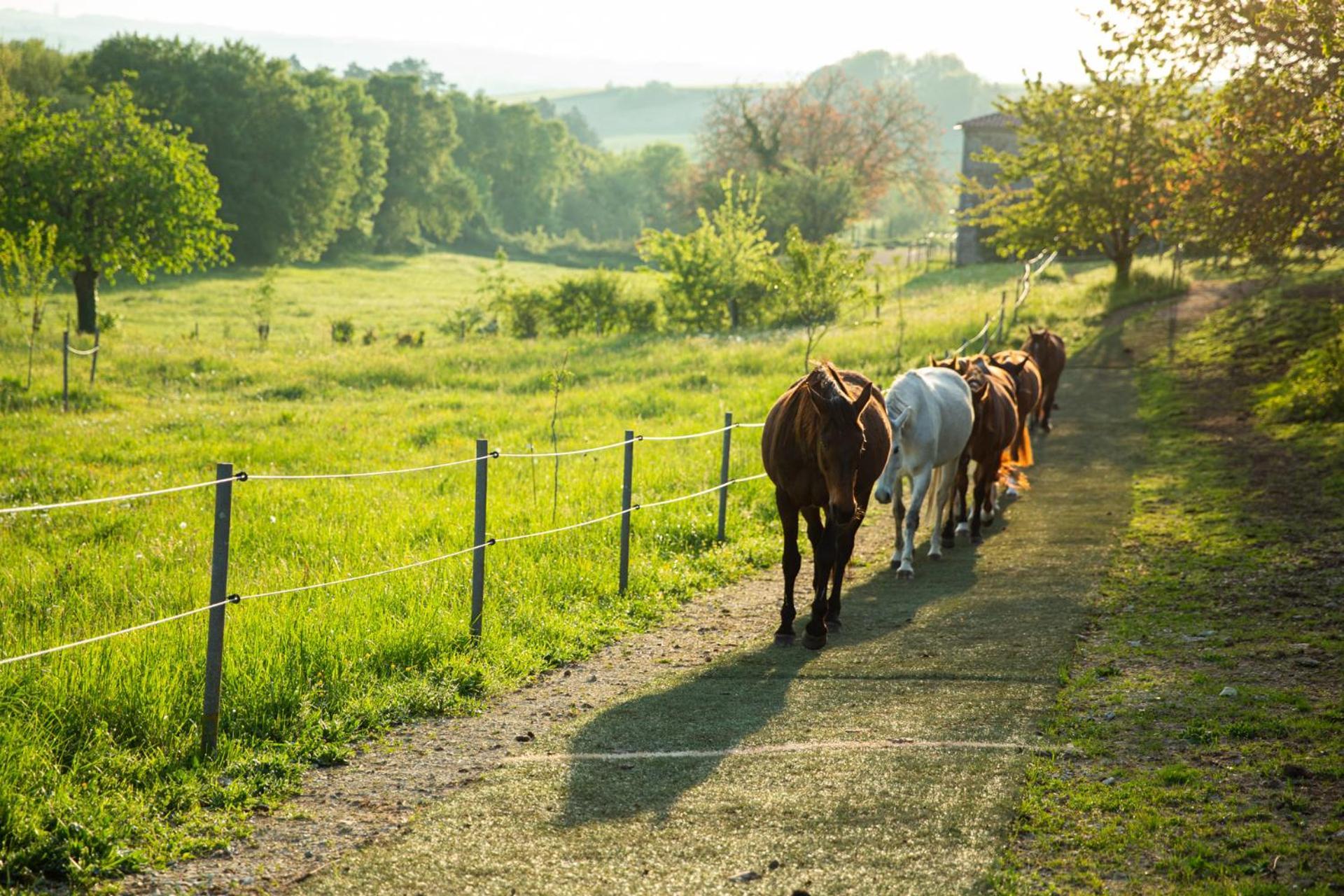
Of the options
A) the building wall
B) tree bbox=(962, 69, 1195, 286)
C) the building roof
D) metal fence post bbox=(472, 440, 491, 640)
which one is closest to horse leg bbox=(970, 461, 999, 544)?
metal fence post bbox=(472, 440, 491, 640)

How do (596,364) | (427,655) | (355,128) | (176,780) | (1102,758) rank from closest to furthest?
(176,780) → (1102,758) → (427,655) → (596,364) → (355,128)

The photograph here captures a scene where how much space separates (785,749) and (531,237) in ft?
311

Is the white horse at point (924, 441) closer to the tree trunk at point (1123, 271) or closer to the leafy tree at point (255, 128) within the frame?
the tree trunk at point (1123, 271)

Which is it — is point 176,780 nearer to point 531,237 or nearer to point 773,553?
point 773,553

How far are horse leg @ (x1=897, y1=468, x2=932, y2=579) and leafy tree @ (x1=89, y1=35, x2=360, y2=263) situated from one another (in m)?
57.6

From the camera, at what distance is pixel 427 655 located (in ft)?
25.1

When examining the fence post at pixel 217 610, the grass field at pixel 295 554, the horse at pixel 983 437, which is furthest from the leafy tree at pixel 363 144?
the fence post at pixel 217 610

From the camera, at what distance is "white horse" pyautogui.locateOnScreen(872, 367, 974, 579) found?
10.5m

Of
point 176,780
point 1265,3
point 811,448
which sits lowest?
point 176,780

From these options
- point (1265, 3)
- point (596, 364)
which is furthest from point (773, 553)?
point (596, 364)

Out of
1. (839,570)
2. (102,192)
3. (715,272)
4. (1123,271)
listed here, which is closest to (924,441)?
(839,570)

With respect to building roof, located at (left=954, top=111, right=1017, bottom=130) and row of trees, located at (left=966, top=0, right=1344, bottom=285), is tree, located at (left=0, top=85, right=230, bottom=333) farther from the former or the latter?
building roof, located at (left=954, top=111, right=1017, bottom=130)

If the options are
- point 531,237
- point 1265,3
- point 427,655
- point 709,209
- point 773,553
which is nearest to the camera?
point 427,655

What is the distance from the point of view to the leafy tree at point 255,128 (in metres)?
60.4
